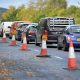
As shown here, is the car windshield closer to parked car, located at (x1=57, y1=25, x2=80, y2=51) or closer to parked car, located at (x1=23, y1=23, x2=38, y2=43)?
parked car, located at (x1=57, y1=25, x2=80, y2=51)

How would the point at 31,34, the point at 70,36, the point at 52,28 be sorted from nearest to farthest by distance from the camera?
the point at 70,36
the point at 52,28
the point at 31,34

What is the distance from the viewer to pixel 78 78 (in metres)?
12.3

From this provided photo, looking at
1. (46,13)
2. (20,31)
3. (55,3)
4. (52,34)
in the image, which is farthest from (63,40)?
(55,3)

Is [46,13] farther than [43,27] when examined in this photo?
Yes

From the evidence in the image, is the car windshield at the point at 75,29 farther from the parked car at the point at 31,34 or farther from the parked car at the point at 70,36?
the parked car at the point at 31,34

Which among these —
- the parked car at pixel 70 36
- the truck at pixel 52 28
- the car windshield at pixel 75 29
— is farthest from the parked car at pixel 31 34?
the car windshield at pixel 75 29

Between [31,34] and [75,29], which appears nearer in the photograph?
[75,29]

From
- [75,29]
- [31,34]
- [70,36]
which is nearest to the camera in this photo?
[70,36]

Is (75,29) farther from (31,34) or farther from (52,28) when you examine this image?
(31,34)

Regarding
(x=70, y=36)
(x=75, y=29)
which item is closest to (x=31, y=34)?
(x=75, y=29)

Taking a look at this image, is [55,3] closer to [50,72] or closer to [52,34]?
[52,34]

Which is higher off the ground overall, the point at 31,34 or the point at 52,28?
the point at 52,28

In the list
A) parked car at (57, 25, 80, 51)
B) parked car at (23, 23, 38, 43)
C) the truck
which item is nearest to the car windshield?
parked car at (57, 25, 80, 51)

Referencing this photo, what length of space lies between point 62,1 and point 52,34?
7127 cm
